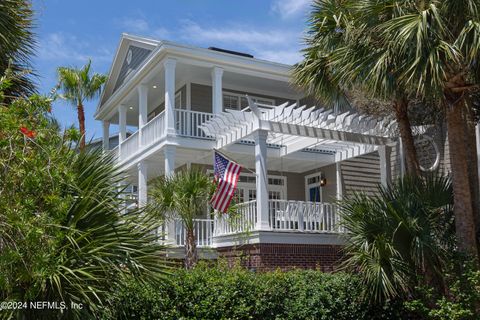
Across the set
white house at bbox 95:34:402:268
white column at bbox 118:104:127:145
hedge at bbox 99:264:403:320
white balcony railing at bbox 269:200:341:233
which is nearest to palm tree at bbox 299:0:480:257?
hedge at bbox 99:264:403:320

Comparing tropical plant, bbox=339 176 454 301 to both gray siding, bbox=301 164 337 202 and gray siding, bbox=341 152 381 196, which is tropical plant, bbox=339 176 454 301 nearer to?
gray siding, bbox=341 152 381 196

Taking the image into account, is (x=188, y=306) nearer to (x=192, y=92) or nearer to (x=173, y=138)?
(x=173, y=138)

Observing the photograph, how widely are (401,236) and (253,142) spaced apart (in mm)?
8319

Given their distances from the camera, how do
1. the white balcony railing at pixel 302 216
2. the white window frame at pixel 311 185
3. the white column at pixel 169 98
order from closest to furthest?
the white balcony railing at pixel 302 216
the white column at pixel 169 98
the white window frame at pixel 311 185

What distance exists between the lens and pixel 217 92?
17.4 m

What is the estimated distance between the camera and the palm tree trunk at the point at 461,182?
10.4m

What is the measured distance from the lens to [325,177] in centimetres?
2064

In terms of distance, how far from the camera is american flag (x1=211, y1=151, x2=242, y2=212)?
1353 centimetres

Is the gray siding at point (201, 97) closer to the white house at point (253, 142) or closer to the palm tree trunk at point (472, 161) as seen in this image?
the white house at point (253, 142)

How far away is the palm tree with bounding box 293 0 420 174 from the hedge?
9.58 ft

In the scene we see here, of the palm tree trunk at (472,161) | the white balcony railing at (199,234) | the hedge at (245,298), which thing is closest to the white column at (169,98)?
the white balcony railing at (199,234)

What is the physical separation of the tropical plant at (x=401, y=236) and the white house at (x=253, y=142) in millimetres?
2224

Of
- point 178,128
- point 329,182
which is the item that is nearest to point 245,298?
point 178,128

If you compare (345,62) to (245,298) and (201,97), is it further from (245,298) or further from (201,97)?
(201,97)
